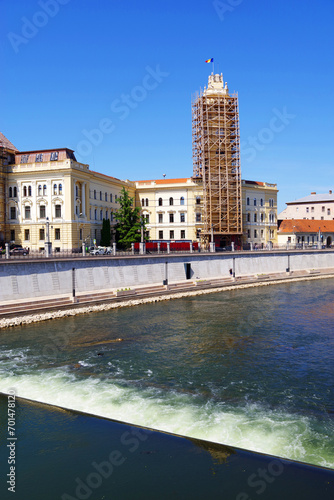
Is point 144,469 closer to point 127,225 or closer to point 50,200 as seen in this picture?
point 50,200

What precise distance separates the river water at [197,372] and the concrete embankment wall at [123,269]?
570 cm

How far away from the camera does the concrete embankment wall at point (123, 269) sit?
3522 centimetres

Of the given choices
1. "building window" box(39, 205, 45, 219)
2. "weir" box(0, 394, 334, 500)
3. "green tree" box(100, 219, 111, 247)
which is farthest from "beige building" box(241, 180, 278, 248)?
A: "weir" box(0, 394, 334, 500)

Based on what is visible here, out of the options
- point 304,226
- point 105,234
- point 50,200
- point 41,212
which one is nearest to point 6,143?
point 41,212

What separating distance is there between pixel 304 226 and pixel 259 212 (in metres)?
12.5

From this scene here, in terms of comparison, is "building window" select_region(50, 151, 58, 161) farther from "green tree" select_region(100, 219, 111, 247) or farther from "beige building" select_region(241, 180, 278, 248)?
"beige building" select_region(241, 180, 278, 248)

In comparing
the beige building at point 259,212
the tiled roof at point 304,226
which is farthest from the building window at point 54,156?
the tiled roof at point 304,226

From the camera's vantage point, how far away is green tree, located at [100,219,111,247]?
64.5 metres

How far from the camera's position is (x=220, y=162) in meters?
75.8

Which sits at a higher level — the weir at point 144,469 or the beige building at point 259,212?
the beige building at point 259,212

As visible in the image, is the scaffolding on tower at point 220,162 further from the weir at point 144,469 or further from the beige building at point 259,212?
the weir at point 144,469

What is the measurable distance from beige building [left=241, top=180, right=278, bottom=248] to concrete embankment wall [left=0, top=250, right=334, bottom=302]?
50.9 ft

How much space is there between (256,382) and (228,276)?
3806cm

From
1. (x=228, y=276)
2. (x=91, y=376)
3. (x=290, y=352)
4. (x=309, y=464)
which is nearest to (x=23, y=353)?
(x=91, y=376)
